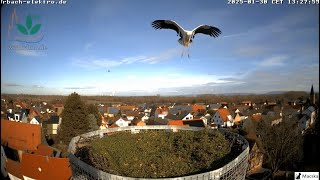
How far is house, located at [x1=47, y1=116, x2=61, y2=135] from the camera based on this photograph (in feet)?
42.2

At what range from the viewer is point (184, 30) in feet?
13.4

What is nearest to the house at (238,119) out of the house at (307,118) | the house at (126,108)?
the house at (307,118)

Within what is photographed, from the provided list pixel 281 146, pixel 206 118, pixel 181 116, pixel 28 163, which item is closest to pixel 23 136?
pixel 28 163

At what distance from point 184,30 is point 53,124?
10738mm

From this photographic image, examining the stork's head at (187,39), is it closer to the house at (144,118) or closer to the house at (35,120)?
the house at (35,120)

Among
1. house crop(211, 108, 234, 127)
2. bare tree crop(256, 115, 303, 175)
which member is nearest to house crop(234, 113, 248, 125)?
house crop(211, 108, 234, 127)

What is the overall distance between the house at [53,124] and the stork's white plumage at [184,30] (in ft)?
32.4

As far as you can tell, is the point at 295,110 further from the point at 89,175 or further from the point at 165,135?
the point at 89,175

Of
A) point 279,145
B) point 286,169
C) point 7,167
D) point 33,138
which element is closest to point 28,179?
point 7,167

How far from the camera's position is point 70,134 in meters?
10.5

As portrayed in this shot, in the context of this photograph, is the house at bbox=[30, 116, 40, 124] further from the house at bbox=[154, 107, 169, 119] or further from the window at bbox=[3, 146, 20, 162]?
the house at bbox=[154, 107, 169, 119]

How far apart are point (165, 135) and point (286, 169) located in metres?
7.09

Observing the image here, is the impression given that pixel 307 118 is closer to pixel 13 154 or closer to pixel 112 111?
pixel 112 111

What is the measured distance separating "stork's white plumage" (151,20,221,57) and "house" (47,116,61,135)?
32.4 feet
